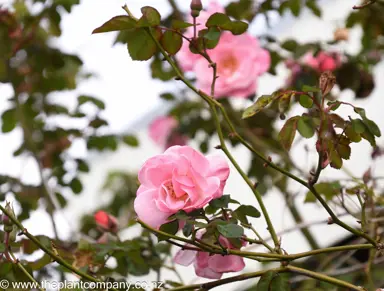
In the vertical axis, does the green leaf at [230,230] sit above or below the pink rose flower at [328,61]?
below

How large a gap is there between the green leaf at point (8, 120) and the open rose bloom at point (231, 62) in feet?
1.17

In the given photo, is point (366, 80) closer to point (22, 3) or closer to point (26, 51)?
point (26, 51)

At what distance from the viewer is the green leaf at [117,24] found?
51 centimetres

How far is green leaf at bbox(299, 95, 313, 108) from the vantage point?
1.67ft

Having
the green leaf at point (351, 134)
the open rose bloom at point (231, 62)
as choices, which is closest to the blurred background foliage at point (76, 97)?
the open rose bloom at point (231, 62)

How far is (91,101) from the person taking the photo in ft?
3.27

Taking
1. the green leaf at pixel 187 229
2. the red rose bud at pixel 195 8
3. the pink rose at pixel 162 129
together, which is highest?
the pink rose at pixel 162 129

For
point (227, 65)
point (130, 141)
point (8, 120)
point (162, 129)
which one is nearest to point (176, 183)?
point (227, 65)

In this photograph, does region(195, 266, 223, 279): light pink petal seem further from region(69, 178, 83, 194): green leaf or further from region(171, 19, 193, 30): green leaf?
region(69, 178, 83, 194): green leaf

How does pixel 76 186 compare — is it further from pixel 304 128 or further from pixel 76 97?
pixel 304 128

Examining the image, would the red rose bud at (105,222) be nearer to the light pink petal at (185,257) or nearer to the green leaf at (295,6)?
the light pink petal at (185,257)

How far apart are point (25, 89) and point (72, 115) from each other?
0.22 m

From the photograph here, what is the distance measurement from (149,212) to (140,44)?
0.17 metres

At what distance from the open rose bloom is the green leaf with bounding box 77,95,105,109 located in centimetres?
17
